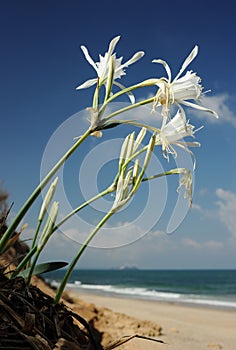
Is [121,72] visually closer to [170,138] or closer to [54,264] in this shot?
[170,138]

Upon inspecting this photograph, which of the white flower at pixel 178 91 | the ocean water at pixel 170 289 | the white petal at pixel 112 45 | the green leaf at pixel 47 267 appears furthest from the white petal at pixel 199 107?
the ocean water at pixel 170 289

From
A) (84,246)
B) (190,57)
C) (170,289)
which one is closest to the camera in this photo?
(84,246)

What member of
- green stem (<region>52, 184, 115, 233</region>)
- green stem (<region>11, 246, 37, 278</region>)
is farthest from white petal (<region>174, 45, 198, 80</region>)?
green stem (<region>11, 246, 37, 278</region>)

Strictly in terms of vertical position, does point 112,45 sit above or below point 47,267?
above

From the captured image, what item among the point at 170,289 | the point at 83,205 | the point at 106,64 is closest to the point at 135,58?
the point at 106,64

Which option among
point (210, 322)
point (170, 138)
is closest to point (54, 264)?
point (170, 138)

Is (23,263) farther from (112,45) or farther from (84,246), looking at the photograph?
(112,45)

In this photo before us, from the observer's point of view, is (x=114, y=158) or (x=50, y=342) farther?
(x=114, y=158)
